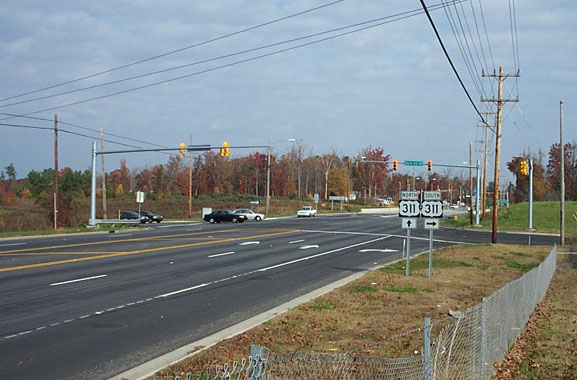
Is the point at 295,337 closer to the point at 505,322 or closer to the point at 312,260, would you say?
the point at 505,322

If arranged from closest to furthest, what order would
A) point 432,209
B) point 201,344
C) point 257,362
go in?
point 257,362, point 201,344, point 432,209

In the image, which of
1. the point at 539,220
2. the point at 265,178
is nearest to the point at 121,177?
the point at 265,178

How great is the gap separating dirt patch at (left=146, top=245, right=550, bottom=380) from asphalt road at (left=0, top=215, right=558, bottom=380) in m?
1.01

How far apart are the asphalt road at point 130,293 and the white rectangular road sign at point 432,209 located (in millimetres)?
3494

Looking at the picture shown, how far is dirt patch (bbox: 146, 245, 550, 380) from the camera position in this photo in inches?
342

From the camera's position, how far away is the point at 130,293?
572 inches

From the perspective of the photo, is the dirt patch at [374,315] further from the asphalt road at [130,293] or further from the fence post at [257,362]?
the fence post at [257,362]

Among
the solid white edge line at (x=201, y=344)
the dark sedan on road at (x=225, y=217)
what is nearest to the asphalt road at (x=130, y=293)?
the solid white edge line at (x=201, y=344)

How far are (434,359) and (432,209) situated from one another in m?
11.7

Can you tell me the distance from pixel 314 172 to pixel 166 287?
13002 centimetres

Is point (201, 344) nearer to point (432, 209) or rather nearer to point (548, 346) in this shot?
point (548, 346)

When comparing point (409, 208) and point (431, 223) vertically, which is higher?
point (409, 208)

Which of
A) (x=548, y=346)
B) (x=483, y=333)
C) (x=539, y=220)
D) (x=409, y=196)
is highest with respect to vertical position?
(x=409, y=196)

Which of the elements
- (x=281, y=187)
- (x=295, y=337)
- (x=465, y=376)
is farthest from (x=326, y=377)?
(x=281, y=187)
